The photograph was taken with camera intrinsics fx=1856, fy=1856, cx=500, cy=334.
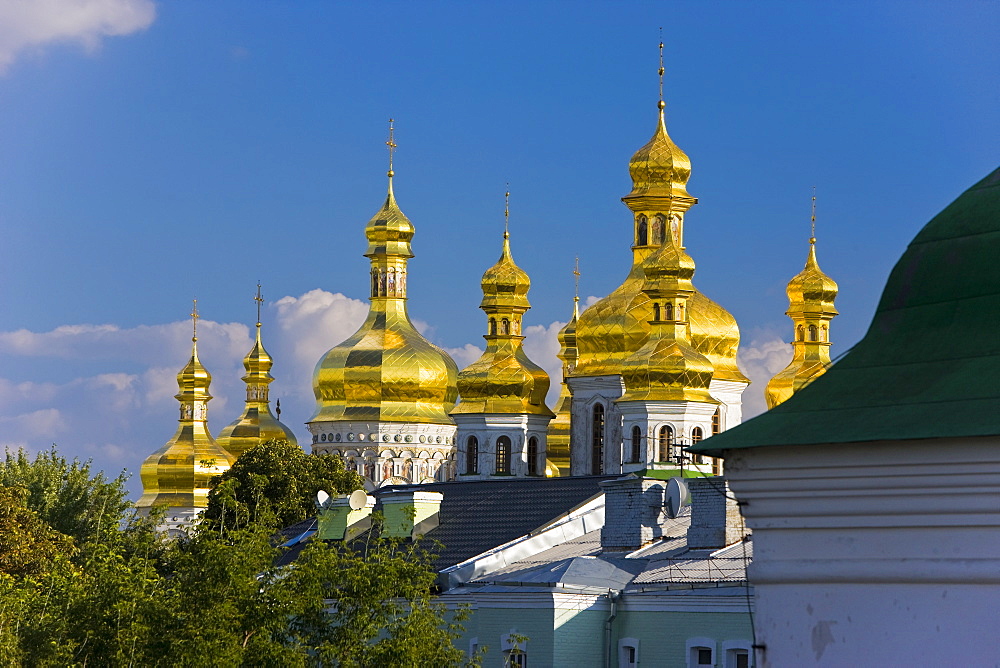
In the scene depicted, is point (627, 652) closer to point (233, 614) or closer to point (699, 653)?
point (699, 653)

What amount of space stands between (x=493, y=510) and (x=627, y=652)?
32.9 ft

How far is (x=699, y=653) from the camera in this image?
83.1 feet

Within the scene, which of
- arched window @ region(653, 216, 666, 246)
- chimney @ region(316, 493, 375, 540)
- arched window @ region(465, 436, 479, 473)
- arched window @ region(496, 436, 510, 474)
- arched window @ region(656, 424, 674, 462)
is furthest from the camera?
arched window @ region(653, 216, 666, 246)

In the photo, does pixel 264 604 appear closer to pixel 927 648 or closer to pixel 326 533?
pixel 927 648

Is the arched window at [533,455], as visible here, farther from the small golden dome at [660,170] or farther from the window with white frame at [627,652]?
the window with white frame at [627,652]

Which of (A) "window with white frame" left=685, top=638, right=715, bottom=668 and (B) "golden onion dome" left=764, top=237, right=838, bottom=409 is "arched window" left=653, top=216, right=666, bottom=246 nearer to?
(B) "golden onion dome" left=764, top=237, right=838, bottom=409

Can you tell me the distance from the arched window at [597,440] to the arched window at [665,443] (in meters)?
9.30

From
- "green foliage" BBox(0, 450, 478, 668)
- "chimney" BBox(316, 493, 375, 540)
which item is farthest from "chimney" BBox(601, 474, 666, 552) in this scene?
"green foliage" BBox(0, 450, 478, 668)

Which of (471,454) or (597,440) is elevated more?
(597,440)

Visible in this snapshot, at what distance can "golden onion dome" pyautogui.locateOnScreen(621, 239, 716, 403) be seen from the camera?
46.2m

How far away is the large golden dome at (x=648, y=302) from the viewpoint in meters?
53.5

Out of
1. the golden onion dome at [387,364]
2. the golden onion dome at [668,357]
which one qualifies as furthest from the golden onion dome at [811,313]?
the golden onion dome at [387,364]

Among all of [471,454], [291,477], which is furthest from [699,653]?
[291,477]

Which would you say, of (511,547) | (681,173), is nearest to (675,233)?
(681,173)
